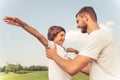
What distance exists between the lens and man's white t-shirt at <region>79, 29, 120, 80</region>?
127 cm

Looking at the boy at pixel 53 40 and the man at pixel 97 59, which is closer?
the man at pixel 97 59

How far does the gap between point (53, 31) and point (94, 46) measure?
544 millimetres

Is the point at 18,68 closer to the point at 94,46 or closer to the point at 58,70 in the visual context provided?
the point at 58,70

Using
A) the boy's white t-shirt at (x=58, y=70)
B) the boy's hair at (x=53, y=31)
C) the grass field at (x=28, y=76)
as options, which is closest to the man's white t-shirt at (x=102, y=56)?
the boy's white t-shirt at (x=58, y=70)

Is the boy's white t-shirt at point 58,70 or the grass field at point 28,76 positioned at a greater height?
the boy's white t-shirt at point 58,70

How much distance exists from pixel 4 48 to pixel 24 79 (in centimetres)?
26

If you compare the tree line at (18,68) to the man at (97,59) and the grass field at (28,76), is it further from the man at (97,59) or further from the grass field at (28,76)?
the man at (97,59)

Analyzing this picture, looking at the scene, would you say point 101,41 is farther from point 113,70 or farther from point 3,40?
point 3,40

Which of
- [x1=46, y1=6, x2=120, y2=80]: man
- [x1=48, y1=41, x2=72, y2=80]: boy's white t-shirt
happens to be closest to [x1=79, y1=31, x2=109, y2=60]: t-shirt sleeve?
[x1=46, y1=6, x2=120, y2=80]: man

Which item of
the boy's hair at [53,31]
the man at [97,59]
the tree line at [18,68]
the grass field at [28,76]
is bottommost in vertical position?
the grass field at [28,76]

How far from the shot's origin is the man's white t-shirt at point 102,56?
1266 mm

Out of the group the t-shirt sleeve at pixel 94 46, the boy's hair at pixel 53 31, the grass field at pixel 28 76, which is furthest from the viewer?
the grass field at pixel 28 76

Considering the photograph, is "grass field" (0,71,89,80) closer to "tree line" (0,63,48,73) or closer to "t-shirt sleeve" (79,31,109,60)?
"tree line" (0,63,48,73)

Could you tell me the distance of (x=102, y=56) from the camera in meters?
1.31
